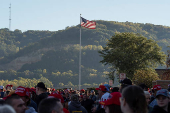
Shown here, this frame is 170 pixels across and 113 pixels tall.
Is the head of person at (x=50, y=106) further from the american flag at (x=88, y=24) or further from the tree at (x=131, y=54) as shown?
the american flag at (x=88, y=24)

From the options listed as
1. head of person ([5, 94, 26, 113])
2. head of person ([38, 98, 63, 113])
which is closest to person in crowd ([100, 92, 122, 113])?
head of person ([38, 98, 63, 113])

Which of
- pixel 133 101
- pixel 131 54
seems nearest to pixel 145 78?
pixel 131 54

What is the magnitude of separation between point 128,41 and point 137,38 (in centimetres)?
132

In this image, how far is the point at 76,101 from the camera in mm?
9508

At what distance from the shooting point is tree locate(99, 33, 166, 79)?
4162cm

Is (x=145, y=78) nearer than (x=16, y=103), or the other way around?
(x=16, y=103)

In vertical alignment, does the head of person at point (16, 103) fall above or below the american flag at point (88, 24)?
below

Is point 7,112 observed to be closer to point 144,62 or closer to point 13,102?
point 13,102

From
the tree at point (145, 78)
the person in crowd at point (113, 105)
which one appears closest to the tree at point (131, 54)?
the tree at point (145, 78)

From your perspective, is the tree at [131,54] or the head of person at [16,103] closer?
the head of person at [16,103]

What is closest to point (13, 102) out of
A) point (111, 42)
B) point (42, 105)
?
point (42, 105)

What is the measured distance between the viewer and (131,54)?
42.6m

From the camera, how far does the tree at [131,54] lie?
137 feet

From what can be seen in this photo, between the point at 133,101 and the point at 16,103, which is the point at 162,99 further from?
the point at 16,103
